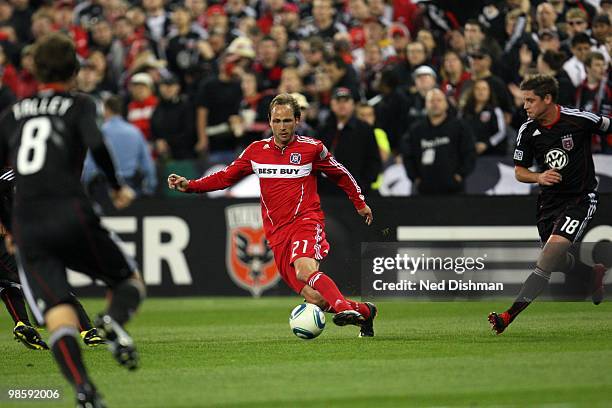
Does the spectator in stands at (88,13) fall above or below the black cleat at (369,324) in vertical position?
below

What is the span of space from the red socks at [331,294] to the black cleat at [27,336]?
2.65 meters

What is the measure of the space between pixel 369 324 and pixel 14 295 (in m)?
3.42

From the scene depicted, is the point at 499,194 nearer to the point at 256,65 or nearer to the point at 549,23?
the point at 549,23

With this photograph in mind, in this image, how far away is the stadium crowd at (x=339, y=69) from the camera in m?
16.6

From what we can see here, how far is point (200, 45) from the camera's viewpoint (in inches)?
864

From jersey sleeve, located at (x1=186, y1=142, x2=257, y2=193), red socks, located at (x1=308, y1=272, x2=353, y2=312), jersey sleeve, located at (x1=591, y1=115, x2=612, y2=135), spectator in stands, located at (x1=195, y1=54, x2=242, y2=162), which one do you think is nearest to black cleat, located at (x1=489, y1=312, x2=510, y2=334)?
red socks, located at (x1=308, y1=272, x2=353, y2=312)

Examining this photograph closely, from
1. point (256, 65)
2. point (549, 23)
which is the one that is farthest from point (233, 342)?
point (256, 65)

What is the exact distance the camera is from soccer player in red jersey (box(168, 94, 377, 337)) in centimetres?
1148

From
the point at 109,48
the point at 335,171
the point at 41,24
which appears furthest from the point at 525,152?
the point at 41,24

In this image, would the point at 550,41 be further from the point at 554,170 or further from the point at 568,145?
the point at 554,170

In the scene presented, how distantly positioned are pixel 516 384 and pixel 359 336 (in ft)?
12.0

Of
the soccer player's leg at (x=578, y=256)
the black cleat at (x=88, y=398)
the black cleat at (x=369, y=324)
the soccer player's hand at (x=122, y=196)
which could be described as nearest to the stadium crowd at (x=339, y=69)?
the soccer player's leg at (x=578, y=256)

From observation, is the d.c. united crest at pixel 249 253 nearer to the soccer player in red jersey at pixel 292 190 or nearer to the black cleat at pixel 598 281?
the black cleat at pixel 598 281

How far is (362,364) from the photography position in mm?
9867
